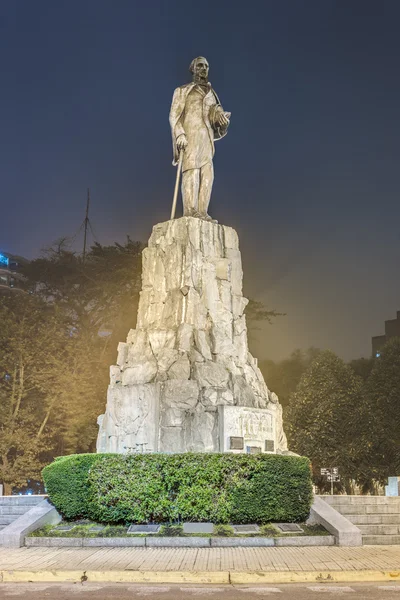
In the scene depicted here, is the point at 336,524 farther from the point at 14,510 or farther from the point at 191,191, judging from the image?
the point at 191,191

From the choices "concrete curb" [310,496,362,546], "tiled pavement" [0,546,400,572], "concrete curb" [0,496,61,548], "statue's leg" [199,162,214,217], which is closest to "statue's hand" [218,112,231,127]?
"statue's leg" [199,162,214,217]

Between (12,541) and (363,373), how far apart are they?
40322mm

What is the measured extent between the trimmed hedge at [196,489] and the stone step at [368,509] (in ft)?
6.24

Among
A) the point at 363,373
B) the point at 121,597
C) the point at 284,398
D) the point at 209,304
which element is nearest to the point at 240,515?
the point at 121,597

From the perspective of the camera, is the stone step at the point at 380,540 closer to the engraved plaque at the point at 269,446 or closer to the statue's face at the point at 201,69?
the engraved plaque at the point at 269,446

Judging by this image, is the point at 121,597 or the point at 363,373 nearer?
the point at 121,597

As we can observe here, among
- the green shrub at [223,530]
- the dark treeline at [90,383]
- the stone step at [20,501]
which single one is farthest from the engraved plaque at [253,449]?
the dark treeline at [90,383]

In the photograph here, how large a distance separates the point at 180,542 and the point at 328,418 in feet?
86.2

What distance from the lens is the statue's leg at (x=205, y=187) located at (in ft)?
65.7

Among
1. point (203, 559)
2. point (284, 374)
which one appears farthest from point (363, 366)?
point (203, 559)

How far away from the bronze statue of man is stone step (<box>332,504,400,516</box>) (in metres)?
8.41

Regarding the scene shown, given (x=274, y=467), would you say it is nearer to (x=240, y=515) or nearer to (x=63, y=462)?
(x=240, y=515)

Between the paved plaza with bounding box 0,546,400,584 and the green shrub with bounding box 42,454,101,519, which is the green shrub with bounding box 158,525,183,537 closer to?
the paved plaza with bounding box 0,546,400,584

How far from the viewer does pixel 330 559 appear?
37.4 feet
